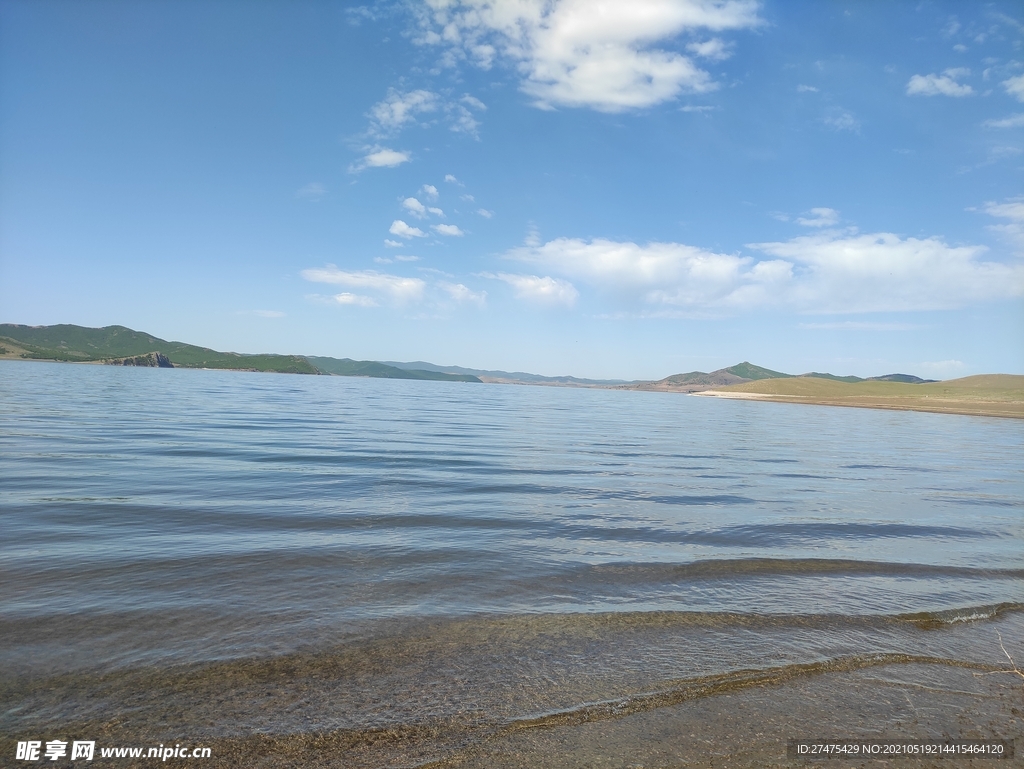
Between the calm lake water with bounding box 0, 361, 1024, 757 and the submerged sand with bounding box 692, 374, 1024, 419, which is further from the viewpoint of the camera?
the submerged sand with bounding box 692, 374, 1024, 419

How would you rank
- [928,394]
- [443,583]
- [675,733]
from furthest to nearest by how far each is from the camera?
1. [928,394]
2. [443,583]
3. [675,733]

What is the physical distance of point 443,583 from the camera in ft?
29.9

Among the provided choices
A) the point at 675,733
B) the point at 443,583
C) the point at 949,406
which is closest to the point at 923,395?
the point at 949,406

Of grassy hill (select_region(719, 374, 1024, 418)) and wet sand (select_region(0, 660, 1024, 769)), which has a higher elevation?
grassy hill (select_region(719, 374, 1024, 418))

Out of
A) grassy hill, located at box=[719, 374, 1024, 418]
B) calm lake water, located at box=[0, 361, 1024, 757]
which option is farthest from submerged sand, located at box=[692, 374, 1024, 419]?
calm lake water, located at box=[0, 361, 1024, 757]

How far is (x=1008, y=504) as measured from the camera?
18.1 meters

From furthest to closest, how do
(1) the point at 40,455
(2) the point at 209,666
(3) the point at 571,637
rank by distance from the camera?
(1) the point at 40,455 < (3) the point at 571,637 < (2) the point at 209,666

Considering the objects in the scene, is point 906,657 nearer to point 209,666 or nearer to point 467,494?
point 209,666

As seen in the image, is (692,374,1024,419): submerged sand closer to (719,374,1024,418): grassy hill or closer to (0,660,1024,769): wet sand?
(719,374,1024,418): grassy hill

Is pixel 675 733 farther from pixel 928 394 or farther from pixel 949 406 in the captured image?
pixel 928 394

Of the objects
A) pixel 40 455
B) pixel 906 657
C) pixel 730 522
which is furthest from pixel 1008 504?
pixel 40 455

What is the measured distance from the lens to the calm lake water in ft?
18.9

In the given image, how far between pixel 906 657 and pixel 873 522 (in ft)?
30.8

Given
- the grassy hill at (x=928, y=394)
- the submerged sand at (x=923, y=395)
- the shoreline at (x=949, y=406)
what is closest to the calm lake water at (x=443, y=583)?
the shoreline at (x=949, y=406)
